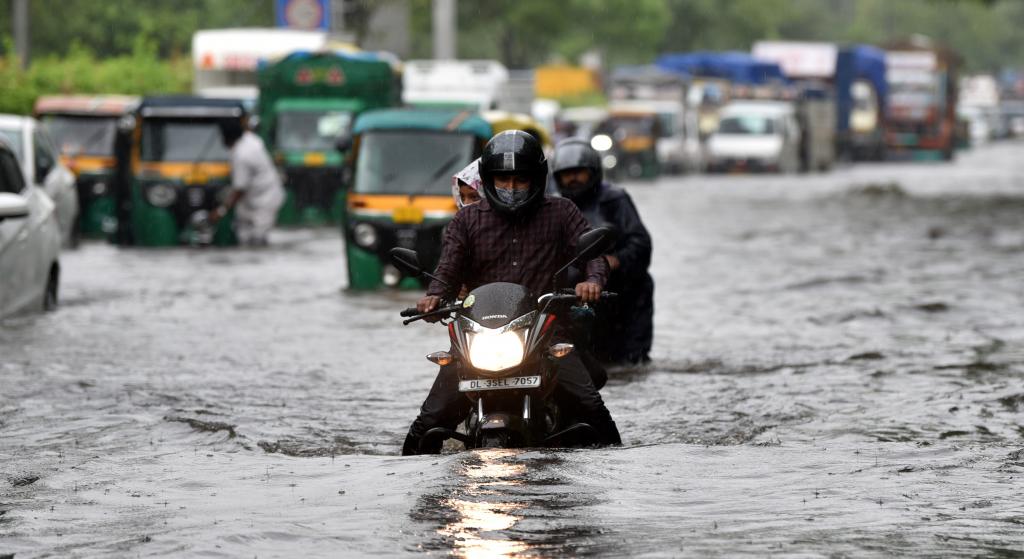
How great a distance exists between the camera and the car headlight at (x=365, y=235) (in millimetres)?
18906

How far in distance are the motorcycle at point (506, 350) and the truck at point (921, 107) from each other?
59437mm

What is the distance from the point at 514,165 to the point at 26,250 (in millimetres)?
7767

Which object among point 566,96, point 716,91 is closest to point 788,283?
point 716,91

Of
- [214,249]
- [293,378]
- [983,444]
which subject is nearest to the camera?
[983,444]

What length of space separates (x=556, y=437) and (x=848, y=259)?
15263 millimetres

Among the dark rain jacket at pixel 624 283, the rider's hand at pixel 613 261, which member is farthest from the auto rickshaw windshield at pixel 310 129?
the rider's hand at pixel 613 261

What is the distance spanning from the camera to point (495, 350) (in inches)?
311

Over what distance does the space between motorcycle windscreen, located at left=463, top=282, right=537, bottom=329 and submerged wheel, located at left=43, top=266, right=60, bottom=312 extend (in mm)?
8929

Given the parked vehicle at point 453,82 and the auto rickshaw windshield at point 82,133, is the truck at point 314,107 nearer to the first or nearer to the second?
the auto rickshaw windshield at point 82,133

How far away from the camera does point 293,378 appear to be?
1294 cm

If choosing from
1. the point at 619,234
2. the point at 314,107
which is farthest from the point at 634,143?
the point at 619,234

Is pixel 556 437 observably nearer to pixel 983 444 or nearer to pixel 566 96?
pixel 983 444

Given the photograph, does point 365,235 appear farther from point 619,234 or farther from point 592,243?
point 592,243

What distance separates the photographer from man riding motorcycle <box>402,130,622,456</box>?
838 cm
